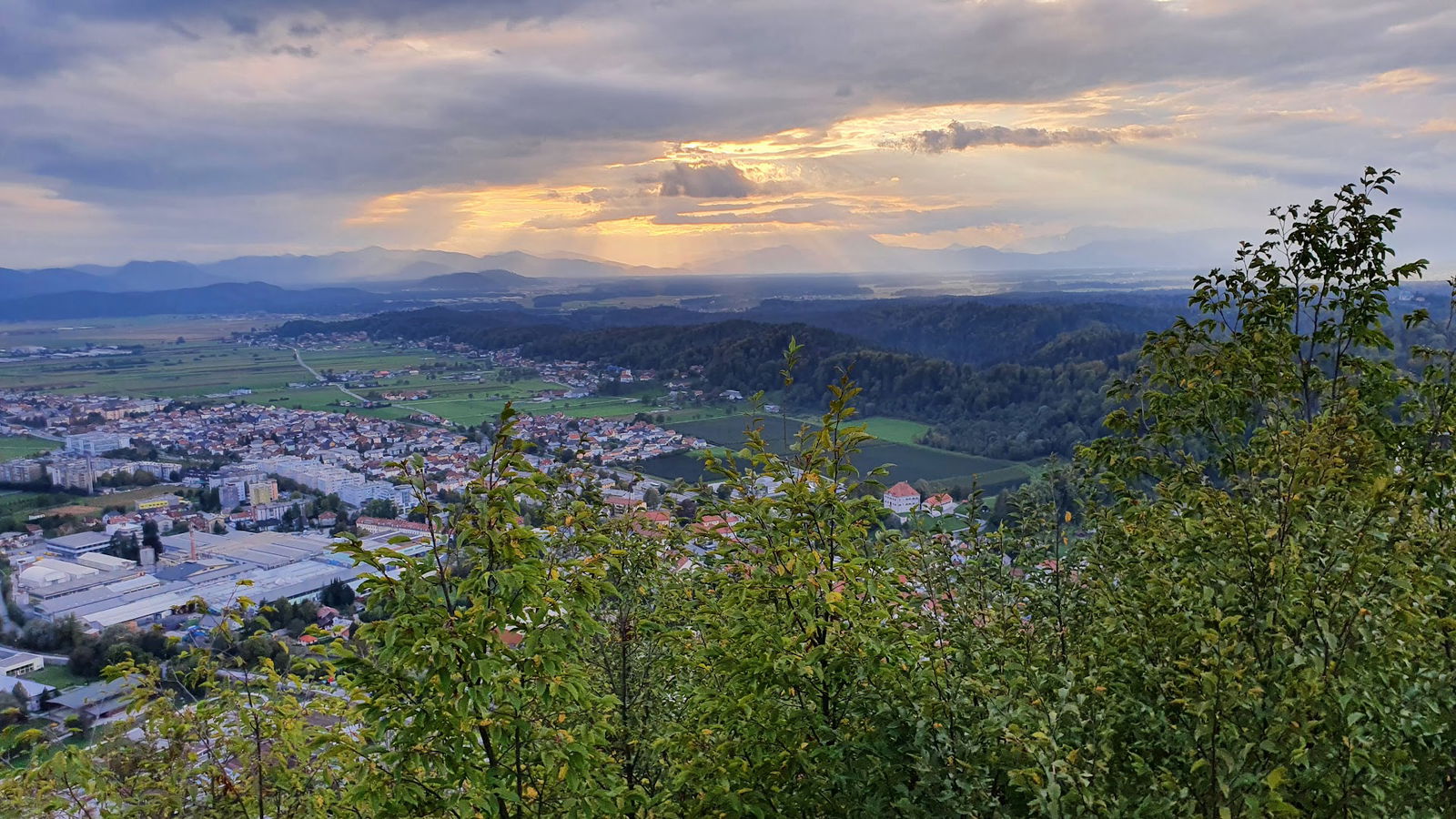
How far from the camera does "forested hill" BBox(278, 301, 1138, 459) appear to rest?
3134 centimetres

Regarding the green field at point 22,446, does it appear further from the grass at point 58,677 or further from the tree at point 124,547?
the grass at point 58,677

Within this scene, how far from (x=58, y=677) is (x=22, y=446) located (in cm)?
4969

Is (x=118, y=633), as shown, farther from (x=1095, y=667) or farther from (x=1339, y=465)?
(x=1339, y=465)

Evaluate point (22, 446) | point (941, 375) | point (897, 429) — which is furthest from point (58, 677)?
point (22, 446)

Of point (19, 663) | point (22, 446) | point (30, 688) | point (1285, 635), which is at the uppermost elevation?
point (1285, 635)

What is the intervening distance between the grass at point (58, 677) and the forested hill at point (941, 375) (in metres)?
13.9

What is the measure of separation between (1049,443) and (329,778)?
2703 cm

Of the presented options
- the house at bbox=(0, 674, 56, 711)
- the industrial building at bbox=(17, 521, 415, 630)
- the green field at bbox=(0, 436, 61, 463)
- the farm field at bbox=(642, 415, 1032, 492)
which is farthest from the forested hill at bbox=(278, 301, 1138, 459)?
the green field at bbox=(0, 436, 61, 463)

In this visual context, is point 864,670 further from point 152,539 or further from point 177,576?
point 152,539

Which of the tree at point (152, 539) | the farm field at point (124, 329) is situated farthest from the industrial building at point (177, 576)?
the farm field at point (124, 329)

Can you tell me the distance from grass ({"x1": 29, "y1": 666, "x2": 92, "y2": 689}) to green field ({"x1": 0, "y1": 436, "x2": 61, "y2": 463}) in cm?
4208

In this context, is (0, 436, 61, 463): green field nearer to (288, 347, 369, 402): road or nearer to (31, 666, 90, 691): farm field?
(288, 347, 369, 402): road

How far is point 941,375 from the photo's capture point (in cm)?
4581

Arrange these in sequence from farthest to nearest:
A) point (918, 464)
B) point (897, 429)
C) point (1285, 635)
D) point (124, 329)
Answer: point (124, 329), point (897, 429), point (918, 464), point (1285, 635)
